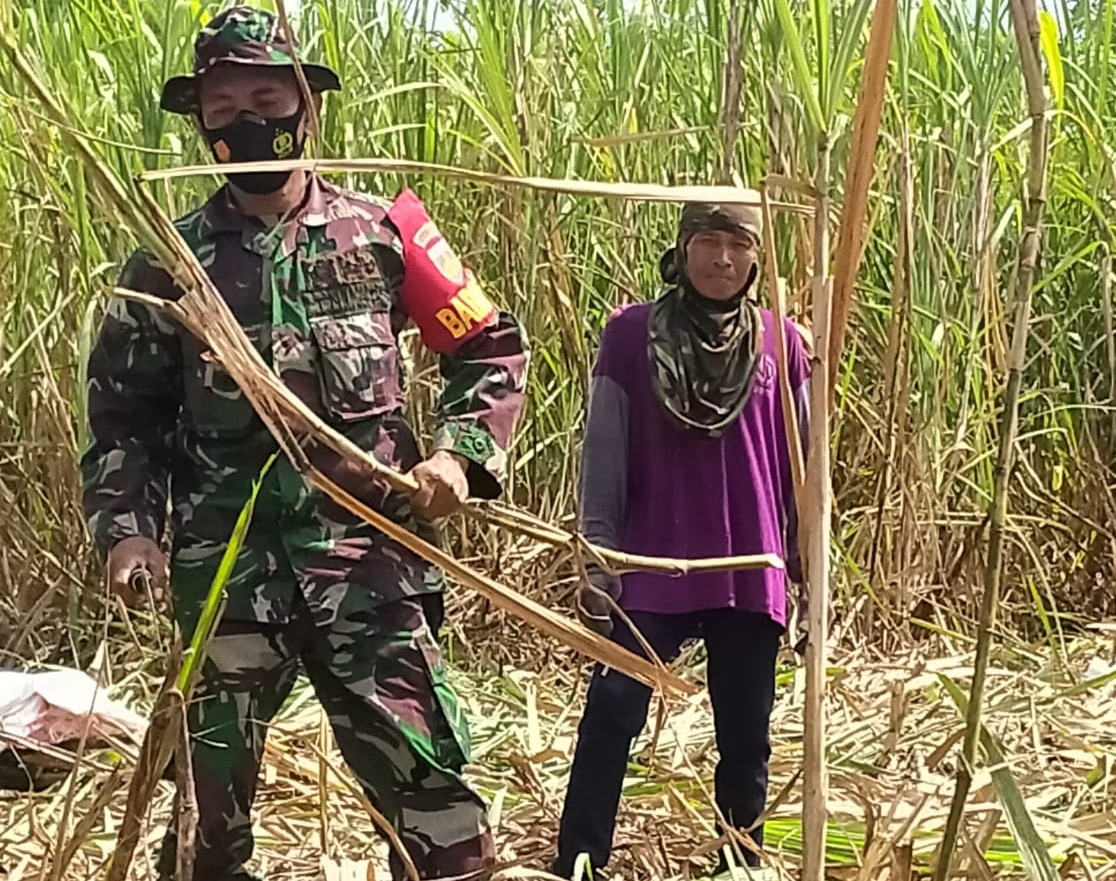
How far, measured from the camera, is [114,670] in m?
3.07

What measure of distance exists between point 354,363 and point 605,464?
18.0 inches

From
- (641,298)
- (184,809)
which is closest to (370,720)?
(184,809)

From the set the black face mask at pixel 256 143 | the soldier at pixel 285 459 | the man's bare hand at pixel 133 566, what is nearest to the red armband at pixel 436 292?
the soldier at pixel 285 459

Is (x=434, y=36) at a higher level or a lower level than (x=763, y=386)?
higher

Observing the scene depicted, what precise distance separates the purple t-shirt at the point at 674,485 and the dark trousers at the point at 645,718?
0.05 m

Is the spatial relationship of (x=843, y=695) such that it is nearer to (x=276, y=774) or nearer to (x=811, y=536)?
(x=276, y=774)

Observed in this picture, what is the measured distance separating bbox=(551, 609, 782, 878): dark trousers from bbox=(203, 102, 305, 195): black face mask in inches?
32.1

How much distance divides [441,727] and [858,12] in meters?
1.27

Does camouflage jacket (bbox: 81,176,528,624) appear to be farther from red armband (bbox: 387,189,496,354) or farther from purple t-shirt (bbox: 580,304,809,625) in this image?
purple t-shirt (bbox: 580,304,809,625)

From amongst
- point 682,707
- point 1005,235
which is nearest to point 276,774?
point 682,707

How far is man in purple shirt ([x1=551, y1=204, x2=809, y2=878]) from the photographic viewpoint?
2076mm

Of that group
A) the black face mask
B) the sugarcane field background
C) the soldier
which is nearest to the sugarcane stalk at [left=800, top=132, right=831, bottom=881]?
the soldier

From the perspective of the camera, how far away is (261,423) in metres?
1.80

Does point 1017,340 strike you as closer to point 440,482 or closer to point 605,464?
point 440,482
